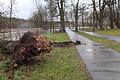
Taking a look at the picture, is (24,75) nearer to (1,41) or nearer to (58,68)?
(58,68)

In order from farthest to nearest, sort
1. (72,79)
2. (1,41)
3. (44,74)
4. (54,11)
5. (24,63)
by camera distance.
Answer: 1. (54,11)
2. (1,41)
3. (24,63)
4. (44,74)
5. (72,79)

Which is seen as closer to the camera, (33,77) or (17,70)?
(33,77)

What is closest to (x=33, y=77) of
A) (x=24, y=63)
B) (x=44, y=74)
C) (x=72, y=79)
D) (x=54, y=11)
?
(x=44, y=74)

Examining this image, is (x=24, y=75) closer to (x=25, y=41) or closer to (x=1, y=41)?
(x=25, y=41)

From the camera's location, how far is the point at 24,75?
9.78 metres

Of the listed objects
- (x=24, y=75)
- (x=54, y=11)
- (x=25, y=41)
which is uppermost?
(x=54, y=11)

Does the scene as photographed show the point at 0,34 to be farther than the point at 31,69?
Yes

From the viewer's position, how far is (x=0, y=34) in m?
16.5

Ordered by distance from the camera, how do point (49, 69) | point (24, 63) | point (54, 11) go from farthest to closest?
point (54, 11) → point (24, 63) → point (49, 69)

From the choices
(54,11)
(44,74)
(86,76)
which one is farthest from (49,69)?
(54,11)

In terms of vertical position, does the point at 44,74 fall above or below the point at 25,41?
below

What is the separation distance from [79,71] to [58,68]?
1184mm

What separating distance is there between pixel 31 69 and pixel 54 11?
49354 mm

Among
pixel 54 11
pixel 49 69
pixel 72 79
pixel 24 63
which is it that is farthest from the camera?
pixel 54 11
